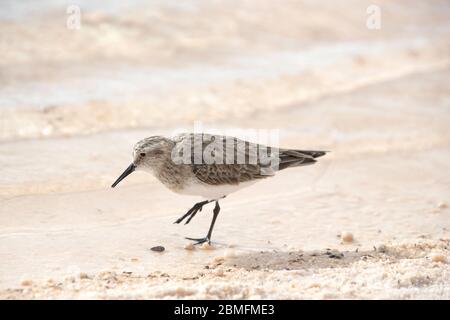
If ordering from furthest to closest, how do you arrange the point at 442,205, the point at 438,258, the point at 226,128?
the point at 226,128
the point at 442,205
the point at 438,258

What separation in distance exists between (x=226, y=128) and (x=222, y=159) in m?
3.89

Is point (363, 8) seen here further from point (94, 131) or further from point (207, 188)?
point (207, 188)

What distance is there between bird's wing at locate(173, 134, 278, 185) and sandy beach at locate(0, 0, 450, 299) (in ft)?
2.04

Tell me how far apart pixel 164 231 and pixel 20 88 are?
204 inches

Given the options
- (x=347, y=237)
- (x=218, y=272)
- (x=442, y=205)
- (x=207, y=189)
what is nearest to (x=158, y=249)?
(x=207, y=189)

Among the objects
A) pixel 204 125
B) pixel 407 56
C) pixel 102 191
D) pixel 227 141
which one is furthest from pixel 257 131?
pixel 407 56

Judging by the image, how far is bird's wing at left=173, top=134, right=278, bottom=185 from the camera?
20.5 feet

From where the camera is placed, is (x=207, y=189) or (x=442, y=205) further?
(x=442, y=205)

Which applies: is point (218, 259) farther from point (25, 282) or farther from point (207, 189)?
point (25, 282)

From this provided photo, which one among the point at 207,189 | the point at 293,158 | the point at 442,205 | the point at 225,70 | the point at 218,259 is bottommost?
the point at 218,259

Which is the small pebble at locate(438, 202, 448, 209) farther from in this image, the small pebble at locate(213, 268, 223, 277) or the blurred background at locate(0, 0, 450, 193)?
the small pebble at locate(213, 268, 223, 277)

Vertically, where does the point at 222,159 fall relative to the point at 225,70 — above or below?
below

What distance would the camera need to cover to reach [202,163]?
20.4ft

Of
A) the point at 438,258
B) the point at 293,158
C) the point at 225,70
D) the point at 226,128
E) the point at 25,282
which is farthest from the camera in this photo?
the point at 225,70
